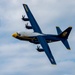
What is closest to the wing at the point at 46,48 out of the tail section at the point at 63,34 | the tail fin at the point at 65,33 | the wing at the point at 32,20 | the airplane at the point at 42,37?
the airplane at the point at 42,37

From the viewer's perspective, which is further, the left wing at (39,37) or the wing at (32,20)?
the wing at (32,20)

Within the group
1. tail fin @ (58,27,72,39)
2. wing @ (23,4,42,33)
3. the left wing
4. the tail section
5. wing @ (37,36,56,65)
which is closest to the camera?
wing @ (37,36,56,65)

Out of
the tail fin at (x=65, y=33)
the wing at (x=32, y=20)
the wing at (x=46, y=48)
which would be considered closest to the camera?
the wing at (x=46, y=48)

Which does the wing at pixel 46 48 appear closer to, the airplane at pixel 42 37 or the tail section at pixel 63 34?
the airplane at pixel 42 37

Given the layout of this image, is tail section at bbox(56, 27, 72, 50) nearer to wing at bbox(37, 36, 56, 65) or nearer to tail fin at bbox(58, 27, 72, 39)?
tail fin at bbox(58, 27, 72, 39)

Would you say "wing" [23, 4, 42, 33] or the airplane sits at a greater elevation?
"wing" [23, 4, 42, 33]

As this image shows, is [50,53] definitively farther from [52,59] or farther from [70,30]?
[70,30]

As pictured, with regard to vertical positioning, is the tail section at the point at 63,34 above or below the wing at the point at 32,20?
below

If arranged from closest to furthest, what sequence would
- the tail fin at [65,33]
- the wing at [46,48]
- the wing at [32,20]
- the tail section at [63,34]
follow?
the wing at [46,48]
the tail section at [63,34]
the tail fin at [65,33]
the wing at [32,20]

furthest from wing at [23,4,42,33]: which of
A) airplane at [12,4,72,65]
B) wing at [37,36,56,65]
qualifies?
wing at [37,36,56,65]

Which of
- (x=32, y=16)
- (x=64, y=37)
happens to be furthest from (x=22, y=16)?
(x=64, y=37)

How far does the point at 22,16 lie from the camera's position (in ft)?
610

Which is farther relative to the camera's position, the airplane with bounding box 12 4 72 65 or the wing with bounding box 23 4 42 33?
the wing with bounding box 23 4 42 33

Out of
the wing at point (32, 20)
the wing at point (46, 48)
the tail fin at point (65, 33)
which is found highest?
the wing at point (32, 20)
